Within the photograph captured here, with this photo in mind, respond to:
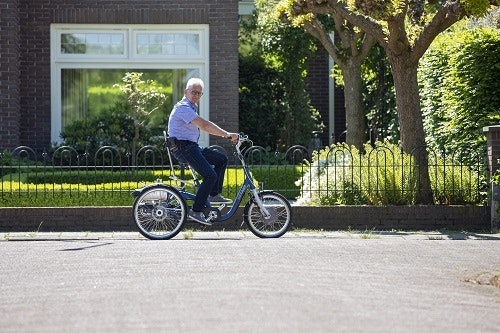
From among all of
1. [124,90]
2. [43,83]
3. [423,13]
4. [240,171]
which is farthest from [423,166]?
[43,83]

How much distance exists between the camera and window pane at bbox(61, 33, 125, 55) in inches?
773

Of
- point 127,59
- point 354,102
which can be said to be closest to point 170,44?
point 127,59

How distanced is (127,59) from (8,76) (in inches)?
84.8

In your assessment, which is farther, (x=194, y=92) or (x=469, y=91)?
(x=469, y=91)

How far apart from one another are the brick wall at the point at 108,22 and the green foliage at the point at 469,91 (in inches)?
209

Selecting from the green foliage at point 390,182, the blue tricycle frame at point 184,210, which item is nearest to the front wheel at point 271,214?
the blue tricycle frame at point 184,210

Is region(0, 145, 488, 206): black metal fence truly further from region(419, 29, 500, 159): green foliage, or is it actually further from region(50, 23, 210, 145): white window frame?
region(50, 23, 210, 145): white window frame

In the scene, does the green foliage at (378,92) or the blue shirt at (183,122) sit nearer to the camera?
the blue shirt at (183,122)

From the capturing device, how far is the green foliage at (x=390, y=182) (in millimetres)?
13758

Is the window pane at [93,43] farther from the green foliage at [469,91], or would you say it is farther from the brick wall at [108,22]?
the green foliage at [469,91]

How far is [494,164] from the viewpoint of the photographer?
13211mm

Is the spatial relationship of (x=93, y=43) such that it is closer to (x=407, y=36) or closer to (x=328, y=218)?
(x=407, y=36)

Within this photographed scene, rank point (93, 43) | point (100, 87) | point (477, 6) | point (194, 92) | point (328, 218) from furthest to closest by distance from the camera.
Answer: point (100, 87) < point (93, 43) < point (328, 218) < point (477, 6) < point (194, 92)

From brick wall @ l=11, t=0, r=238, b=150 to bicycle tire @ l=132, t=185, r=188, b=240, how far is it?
772 centimetres
